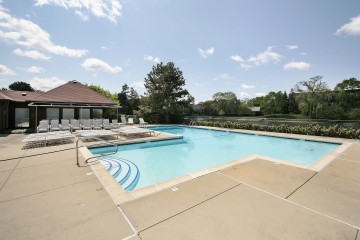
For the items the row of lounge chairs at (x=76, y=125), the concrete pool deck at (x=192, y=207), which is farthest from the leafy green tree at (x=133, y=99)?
the concrete pool deck at (x=192, y=207)

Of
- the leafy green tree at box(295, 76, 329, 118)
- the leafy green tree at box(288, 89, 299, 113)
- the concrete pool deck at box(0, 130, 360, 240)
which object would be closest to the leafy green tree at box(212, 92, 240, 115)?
the leafy green tree at box(295, 76, 329, 118)

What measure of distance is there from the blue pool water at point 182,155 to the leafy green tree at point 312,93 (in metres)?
29.8

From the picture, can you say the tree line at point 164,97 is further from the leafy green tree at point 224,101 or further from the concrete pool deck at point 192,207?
the leafy green tree at point 224,101

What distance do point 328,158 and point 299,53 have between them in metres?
12.5

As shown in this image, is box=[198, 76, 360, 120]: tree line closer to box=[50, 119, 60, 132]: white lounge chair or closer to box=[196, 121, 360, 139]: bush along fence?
box=[196, 121, 360, 139]: bush along fence

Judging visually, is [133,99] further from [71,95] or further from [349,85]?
[349,85]

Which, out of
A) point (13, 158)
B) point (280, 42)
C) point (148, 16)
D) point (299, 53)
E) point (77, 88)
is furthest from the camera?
point (77, 88)

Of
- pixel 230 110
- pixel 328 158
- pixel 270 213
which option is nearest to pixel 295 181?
pixel 270 213

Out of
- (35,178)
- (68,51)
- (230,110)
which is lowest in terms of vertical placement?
(35,178)

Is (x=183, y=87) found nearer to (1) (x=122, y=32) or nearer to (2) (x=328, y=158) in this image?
(1) (x=122, y=32)

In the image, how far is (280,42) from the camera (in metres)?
13.6

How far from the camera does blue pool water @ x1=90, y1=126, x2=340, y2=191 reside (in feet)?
20.6

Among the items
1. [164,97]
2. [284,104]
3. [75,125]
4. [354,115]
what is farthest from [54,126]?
[284,104]

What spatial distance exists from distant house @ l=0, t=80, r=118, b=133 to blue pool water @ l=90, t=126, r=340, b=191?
7.84m
